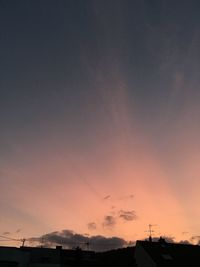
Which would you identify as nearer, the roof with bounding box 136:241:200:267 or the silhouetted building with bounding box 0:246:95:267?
the silhouetted building with bounding box 0:246:95:267

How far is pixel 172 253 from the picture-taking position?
2468 inches

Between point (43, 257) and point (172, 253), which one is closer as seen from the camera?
point (172, 253)

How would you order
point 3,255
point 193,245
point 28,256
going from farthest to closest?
point 193,245
point 28,256
point 3,255

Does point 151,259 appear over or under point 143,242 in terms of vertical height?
under

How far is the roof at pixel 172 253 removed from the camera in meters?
58.6

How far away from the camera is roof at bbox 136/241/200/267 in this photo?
5862 cm

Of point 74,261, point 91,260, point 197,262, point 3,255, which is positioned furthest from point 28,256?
point 197,262

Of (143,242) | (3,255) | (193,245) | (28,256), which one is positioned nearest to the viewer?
(3,255)

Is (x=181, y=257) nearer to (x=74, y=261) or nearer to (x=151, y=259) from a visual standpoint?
(x=151, y=259)

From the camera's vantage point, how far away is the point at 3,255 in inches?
2218

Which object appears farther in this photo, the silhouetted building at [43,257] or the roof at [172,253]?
the roof at [172,253]

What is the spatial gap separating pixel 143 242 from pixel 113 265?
9711mm

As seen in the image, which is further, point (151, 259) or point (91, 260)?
point (91, 260)

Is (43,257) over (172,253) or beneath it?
beneath
